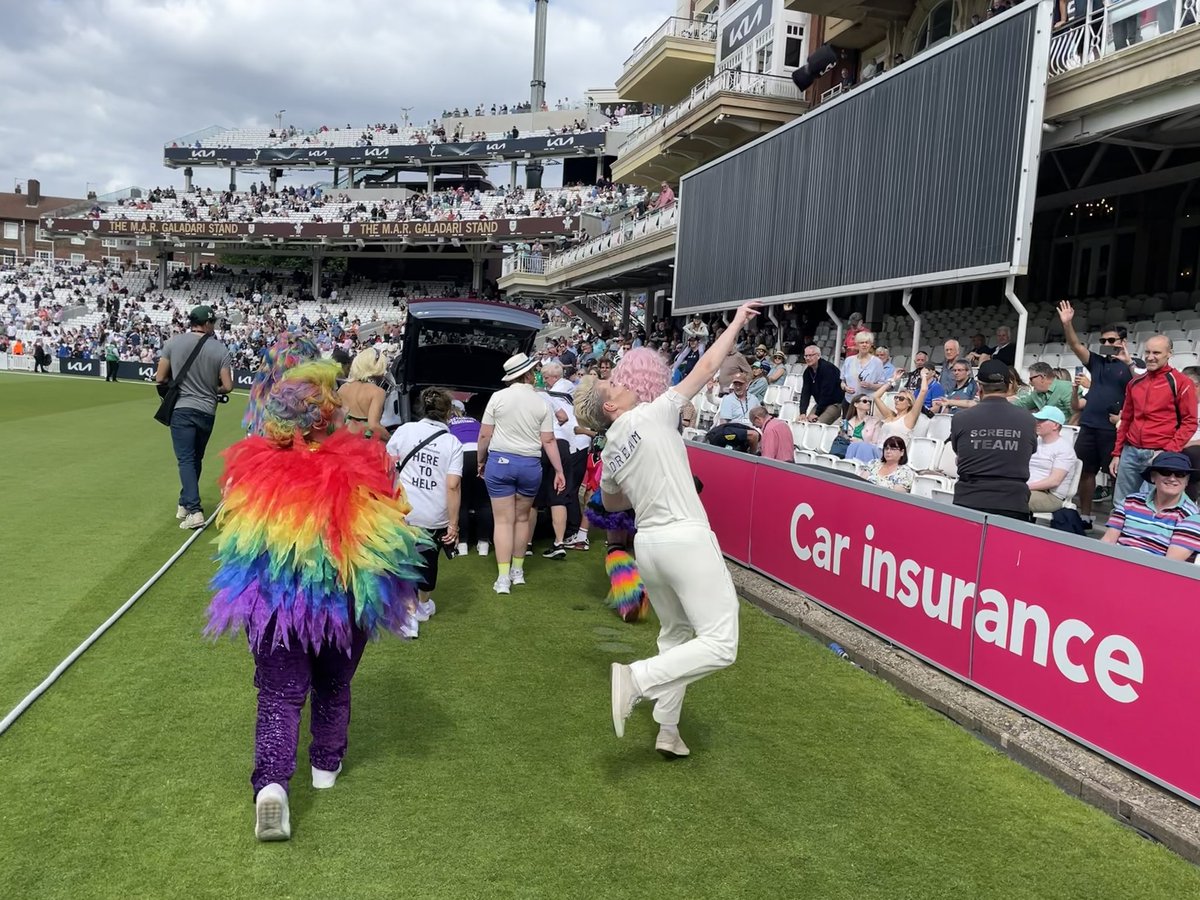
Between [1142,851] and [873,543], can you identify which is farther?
[873,543]

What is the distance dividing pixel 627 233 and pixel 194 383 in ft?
69.5

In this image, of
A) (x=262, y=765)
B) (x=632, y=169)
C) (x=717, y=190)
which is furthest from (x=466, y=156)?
(x=262, y=765)

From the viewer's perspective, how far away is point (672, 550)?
400cm

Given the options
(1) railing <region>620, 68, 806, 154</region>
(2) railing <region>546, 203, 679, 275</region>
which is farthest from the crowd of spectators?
(1) railing <region>620, 68, 806, 154</region>

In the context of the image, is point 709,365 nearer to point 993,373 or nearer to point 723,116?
point 993,373

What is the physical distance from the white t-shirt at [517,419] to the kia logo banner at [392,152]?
53120 millimetres

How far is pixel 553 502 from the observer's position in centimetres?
858

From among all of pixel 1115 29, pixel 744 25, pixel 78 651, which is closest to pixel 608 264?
pixel 744 25

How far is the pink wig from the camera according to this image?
4.35 meters

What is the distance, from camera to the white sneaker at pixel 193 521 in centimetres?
879

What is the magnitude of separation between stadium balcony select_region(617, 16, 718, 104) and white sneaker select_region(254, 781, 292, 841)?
1065 inches

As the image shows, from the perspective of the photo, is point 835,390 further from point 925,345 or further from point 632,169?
point 632,169

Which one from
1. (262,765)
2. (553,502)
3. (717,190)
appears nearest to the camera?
(262,765)

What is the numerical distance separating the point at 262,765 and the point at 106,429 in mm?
16134
